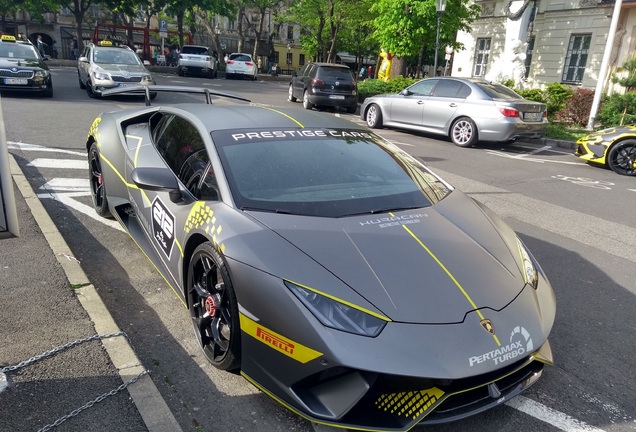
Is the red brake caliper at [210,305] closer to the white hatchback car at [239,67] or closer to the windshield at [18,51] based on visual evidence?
the windshield at [18,51]

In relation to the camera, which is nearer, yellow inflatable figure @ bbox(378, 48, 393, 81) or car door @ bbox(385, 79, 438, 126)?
car door @ bbox(385, 79, 438, 126)

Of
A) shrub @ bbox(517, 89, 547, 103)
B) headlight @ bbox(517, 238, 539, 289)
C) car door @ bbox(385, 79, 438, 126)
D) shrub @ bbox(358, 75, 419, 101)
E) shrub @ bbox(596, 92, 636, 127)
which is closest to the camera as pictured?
headlight @ bbox(517, 238, 539, 289)

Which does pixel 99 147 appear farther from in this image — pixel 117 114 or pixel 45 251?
pixel 45 251

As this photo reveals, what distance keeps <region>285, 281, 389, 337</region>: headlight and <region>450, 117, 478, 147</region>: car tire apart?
973cm

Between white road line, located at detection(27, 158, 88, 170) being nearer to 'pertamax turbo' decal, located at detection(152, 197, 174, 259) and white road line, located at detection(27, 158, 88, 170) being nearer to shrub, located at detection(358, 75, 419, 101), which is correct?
'pertamax turbo' decal, located at detection(152, 197, 174, 259)

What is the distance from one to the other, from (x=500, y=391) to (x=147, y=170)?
2462 millimetres

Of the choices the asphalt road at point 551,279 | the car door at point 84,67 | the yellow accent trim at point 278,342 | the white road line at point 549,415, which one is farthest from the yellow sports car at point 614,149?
the car door at point 84,67

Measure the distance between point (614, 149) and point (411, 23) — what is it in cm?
1086

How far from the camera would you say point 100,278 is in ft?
13.0

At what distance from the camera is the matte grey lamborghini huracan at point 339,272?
2176 millimetres

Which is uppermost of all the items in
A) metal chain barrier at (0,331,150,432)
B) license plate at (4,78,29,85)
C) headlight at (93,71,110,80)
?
headlight at (93,71,110,80)

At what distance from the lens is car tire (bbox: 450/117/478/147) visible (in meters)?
11.2

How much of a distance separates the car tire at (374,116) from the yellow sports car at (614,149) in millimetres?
5210

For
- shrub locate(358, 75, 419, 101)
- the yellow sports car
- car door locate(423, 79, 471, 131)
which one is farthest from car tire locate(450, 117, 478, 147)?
shrub locate(358, 75, 419, 101)
